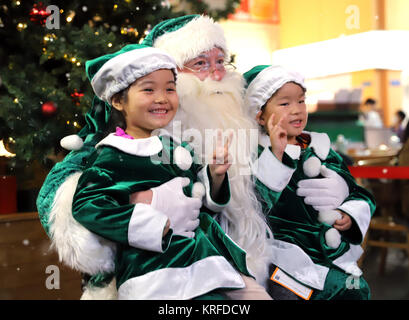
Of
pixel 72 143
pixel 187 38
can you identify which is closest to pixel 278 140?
pixel 187 38

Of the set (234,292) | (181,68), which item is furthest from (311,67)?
(234,292)

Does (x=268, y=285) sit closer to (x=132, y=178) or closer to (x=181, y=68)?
(x=132, y=178)

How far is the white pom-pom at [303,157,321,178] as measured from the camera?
1350mm

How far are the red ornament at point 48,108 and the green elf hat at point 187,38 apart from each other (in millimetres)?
656

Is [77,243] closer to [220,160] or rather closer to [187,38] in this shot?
[220,160]

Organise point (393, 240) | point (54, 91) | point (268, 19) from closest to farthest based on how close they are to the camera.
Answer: point (54, 91) → point (268, 19) → point (393, 240)

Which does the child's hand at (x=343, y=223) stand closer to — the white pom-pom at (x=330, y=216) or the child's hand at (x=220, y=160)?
the white pom-pom at (x=330, y=216)

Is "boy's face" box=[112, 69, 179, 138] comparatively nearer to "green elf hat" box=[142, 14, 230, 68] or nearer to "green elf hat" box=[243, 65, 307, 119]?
"green elf hat" box=[142, 14, 230, 68]

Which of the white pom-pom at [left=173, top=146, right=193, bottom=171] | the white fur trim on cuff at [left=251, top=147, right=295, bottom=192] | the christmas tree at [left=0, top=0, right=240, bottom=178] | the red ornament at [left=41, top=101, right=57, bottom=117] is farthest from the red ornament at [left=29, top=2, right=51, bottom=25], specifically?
the white fur trim on cuff at [left=251, top=147, right=295, bottom=192]

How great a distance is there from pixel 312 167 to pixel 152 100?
530 mm

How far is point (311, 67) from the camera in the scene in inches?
76.4

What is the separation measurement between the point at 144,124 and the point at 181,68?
297 millimetres

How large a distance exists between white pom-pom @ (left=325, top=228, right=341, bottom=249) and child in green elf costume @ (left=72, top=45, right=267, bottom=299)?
293mm

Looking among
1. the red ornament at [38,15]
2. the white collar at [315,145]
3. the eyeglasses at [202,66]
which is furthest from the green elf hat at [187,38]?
the red ornament at [38,15]
